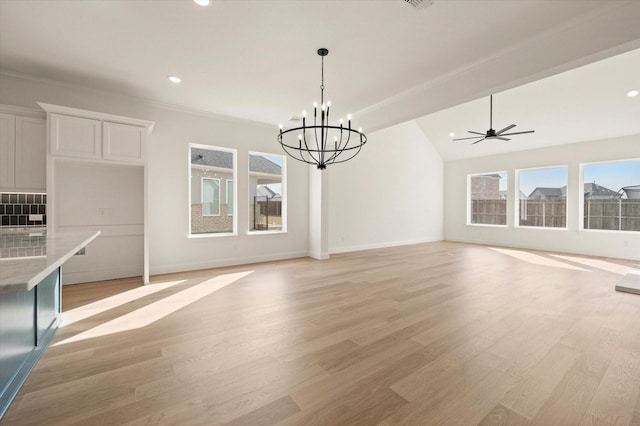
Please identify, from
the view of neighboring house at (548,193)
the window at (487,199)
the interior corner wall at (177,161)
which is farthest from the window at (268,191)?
the view of neighboring house at (548,193)

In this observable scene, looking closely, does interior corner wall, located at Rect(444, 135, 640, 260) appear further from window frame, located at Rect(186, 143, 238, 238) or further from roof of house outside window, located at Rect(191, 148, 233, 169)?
roof of house outside window, located at Rect(191, 148, 233, 169)

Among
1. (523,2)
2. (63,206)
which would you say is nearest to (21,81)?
(63,206)

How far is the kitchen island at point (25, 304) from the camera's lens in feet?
3.49

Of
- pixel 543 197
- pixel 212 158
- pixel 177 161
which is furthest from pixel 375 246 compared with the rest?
pixel 177 161

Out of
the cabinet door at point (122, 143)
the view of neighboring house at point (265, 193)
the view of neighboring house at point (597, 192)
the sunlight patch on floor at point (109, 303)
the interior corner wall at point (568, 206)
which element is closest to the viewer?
the sunlight patch on floor at point (109, 303)

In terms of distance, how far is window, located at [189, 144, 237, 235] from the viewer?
529cm

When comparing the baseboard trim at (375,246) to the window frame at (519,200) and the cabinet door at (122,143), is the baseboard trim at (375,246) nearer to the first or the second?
the window frame at (519,200)

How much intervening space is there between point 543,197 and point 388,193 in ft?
14.2

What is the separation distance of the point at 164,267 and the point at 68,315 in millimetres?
1862

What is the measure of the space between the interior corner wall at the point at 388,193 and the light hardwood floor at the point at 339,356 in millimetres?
3298

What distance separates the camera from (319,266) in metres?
5.50

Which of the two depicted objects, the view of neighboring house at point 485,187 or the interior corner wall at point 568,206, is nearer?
the interior corner wall at point 568,206

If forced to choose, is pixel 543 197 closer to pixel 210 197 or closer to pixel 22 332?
pixel 210 197

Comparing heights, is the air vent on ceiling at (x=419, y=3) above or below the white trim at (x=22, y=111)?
above
